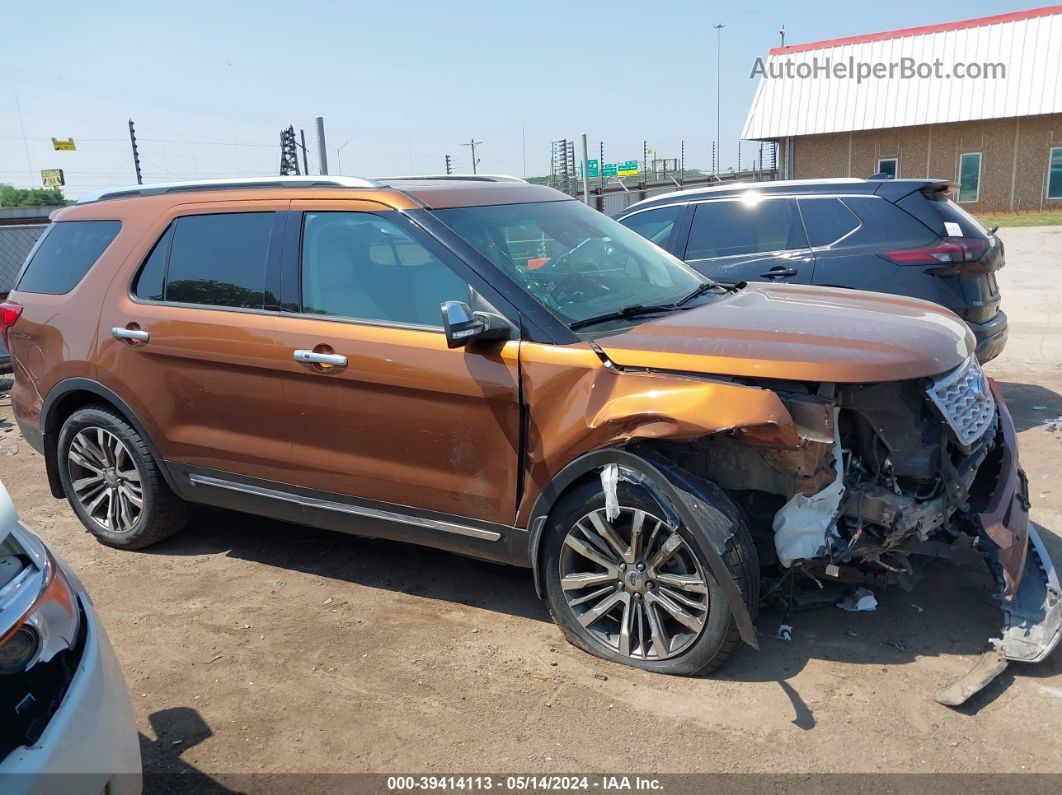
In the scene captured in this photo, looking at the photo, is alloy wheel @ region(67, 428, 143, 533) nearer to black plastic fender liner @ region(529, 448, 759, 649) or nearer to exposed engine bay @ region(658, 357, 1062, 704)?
black plastic fender liner @ region(529, 448, 759, 649)

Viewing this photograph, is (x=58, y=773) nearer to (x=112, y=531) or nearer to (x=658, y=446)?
(x=658, y=446)

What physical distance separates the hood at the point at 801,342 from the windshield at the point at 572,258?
290 mm

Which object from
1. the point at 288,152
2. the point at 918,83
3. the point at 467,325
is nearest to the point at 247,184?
the point at 467,325

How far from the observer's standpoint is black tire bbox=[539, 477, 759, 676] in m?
3.25

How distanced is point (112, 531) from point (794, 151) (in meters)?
31.4

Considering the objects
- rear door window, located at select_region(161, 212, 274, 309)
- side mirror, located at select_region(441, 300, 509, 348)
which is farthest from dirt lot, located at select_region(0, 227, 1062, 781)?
rear door window, located at select_region(161, 212, 274, 309)

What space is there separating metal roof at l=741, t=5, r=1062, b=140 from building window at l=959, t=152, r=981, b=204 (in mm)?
1521

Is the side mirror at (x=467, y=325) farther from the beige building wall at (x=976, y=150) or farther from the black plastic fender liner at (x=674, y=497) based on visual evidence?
the beige building wall at (x=976, y=150)

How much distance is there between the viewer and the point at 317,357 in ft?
13.0

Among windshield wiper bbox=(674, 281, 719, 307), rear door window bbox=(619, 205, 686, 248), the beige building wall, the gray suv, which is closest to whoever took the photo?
windshield wiper bbox=(674, 281, 719, 307)

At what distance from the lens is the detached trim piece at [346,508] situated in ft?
12.5

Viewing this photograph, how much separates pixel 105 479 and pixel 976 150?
101 feet

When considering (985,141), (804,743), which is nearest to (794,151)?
(985,141)

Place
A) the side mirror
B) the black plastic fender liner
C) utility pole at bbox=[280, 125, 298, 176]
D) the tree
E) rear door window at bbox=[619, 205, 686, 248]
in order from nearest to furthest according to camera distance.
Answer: the black plastic fender liner, the side mirror, rear door window at bbox=[619, 205, 686, 248], utility pole at bbox=[280, 125, 298, 176], the tree
